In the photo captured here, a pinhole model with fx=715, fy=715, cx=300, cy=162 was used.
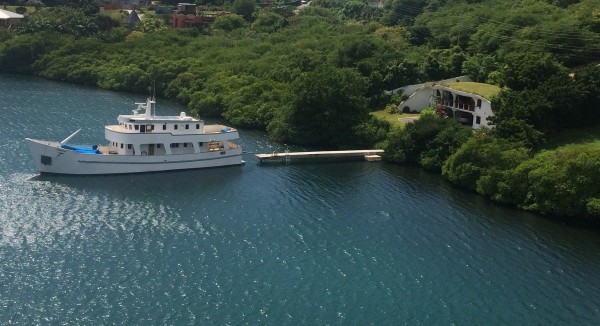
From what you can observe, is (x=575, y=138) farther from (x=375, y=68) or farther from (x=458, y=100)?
(x=375, y=68)

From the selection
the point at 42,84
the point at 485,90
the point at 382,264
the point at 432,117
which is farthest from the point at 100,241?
the point at 42,84

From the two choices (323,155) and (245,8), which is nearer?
(323,155)

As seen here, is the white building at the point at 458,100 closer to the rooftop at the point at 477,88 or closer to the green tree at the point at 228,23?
the rooftop at the point at 477,88

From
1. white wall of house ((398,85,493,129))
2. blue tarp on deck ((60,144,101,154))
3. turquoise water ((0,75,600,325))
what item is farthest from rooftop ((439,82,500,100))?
blue tarp on deck ((60,144,101,154))

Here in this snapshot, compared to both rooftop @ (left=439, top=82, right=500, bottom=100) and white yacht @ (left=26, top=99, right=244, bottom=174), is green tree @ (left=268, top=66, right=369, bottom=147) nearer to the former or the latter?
white yacht @ (left=26, top=99, right=244, bottom=174)

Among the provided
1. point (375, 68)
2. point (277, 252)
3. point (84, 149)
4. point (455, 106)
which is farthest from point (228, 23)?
point (277, 252)

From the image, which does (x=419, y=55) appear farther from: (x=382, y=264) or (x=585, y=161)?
(x=382, y=264)
